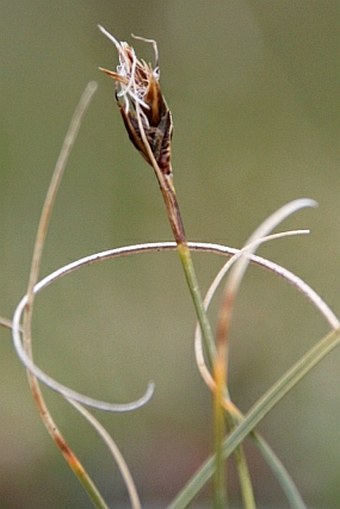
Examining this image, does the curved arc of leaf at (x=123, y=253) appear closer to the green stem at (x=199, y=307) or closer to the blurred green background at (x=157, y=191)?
the green stem at (x=199, y=307)

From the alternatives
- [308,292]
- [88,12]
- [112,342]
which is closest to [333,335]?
[308,292]

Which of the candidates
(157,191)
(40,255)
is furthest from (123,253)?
(157,191)

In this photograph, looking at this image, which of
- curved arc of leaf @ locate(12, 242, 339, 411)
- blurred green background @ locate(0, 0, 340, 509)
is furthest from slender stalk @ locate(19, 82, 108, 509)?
blurred green background @ locate(0, 0, 340, 509)

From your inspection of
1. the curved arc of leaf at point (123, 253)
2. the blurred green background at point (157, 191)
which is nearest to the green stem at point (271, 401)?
the curved arc of leaf at point (123, 253)

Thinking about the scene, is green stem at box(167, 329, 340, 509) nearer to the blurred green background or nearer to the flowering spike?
the flowering spike

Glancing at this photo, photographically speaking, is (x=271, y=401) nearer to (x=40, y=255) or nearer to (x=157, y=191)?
(x=40, y=255)

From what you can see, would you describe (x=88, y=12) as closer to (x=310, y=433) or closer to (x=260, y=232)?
(x=310, y=433)

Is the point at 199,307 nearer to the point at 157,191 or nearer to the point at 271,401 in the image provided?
the point at 271,401

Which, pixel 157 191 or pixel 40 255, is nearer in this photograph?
A: pixel 40 255
